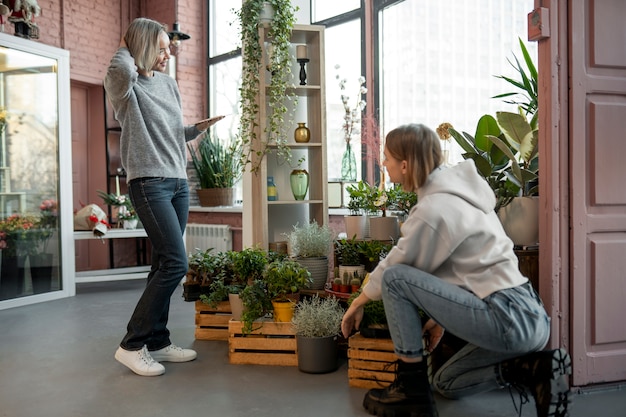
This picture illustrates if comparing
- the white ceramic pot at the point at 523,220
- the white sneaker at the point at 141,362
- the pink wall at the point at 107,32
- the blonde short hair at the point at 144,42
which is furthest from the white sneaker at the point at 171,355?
the pink wall at the point at 107,32

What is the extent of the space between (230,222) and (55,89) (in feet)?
6.51

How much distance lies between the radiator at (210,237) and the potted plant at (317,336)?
3.08 m

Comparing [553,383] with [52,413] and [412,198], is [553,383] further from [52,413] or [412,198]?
[52,413]

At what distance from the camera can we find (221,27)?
6.83 meters

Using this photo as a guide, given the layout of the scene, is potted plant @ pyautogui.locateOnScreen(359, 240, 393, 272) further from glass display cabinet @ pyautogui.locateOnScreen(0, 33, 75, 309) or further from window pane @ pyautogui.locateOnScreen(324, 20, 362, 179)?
glass display cabinet @ pyautogui.locateOnScreen(0, 33, 75, 309)

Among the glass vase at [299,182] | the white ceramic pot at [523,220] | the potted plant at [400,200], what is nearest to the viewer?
the white ceramic pot at [523,220]

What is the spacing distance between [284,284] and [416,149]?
3.89ft

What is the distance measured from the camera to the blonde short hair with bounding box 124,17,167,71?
279 cm

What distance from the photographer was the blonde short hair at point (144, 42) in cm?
279

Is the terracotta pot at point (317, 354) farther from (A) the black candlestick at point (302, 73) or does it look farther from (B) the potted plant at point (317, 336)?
(A) the black candlestick at point (302, 73)

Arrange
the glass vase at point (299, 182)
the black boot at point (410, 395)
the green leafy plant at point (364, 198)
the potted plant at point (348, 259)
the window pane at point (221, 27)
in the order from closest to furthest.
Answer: the black boot at point (410, 395) < the potted plant at point (348, 259) < the green leafy plant at point (364, 198) < the glass vase at point (299, 182) < the window pane at point (221, 27)

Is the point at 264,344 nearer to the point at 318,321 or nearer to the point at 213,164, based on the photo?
the point at 318,321

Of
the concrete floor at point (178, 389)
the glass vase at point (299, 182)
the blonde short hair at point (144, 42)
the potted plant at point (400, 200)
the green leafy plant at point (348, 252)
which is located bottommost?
the concrete floor at point (178, 389)

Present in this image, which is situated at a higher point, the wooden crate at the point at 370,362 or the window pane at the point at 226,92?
the window pane at the point at 226,92
